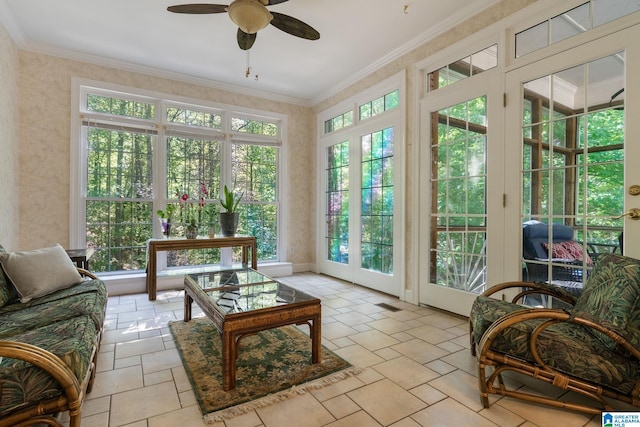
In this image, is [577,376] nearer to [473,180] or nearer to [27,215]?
[473,180]

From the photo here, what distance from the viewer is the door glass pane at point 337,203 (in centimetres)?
480

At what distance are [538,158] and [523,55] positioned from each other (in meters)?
0.90

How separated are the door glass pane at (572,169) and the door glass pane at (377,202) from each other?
1.60 metres

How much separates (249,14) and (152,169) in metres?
2.91

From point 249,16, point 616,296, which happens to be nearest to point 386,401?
point 616,296

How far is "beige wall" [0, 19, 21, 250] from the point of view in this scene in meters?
3.08

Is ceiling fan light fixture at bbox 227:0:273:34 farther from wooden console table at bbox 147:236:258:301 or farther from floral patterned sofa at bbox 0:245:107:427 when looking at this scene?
wooden console table at bbox 147:236:258:301

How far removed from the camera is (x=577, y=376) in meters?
1.58

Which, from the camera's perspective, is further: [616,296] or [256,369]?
[256,369]

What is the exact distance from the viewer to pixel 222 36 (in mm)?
3428

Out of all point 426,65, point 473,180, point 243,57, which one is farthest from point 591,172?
point 243,57

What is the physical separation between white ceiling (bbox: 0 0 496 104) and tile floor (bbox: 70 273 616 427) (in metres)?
2.96

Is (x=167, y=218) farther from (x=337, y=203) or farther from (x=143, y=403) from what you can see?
(x=143, y=403)

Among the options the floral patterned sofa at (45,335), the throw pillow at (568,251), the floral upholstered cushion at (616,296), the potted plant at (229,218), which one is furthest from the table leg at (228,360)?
the potted plant at (229,218)
